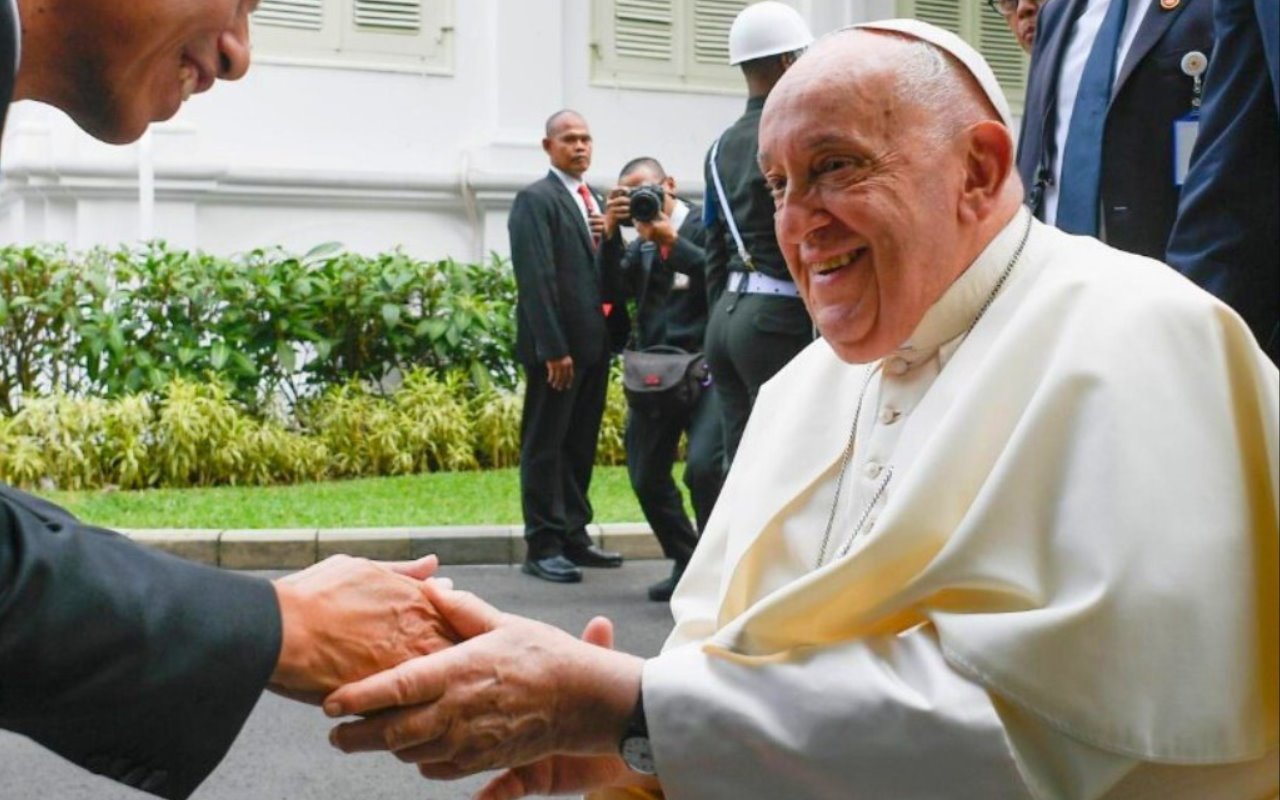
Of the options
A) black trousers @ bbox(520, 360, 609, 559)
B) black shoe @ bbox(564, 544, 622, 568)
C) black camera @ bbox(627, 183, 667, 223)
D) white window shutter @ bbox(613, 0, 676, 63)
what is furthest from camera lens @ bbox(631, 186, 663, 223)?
white window shutter @ bbox(613, 0, 676, 63)

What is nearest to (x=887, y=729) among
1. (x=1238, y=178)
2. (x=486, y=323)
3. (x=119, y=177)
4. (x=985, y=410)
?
(x=985, y=410)

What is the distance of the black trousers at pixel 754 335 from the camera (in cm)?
681

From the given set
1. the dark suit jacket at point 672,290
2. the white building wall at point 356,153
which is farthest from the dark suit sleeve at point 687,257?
the white building wall at point 356,153

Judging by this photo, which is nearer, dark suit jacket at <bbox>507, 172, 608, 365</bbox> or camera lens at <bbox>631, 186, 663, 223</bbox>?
camera lens at <bbox>631, 186, 663, 223</bbox>

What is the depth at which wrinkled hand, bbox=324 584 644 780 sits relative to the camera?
2.52m

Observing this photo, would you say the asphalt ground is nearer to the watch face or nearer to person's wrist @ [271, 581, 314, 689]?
person's wrist @ [271, 581, 314, 689]

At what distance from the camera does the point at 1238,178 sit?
344 cm

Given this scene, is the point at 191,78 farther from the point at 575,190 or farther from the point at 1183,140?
the point at 575,190

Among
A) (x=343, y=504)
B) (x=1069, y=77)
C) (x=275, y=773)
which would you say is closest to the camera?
(x=1069, y=77)

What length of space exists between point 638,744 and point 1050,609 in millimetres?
575

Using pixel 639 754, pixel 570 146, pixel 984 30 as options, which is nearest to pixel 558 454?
pixel 570 146

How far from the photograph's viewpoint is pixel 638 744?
2512 mm

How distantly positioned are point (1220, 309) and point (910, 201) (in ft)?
1.51

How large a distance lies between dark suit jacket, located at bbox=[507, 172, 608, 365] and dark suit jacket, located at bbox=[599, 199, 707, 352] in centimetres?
19
